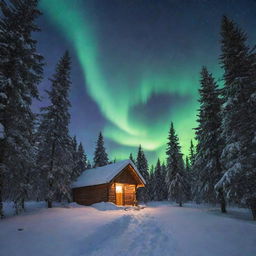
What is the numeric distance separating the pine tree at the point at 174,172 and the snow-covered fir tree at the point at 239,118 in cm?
1729

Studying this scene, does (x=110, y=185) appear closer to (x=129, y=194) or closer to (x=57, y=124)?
(x=129, y=194)

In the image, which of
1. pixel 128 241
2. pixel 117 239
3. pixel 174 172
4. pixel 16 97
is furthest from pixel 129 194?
pixel 16 97

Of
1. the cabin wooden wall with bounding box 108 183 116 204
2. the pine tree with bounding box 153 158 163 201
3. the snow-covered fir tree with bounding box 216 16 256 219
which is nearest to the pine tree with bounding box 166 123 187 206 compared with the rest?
the cabin wooden wall with bounding box 108 183 116 204

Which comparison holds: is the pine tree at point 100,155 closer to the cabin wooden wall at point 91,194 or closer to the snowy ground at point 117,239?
the cabin wooden wall at point 91,194

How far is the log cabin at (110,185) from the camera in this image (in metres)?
19.6

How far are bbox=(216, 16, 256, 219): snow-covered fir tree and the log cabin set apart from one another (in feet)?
39.1

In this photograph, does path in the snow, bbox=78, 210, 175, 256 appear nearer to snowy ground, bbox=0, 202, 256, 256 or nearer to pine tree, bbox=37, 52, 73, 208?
snowy ground, bbox=0, 202, 256, 256

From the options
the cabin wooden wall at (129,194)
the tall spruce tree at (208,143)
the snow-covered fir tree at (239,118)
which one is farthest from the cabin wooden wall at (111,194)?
the snow-covered fir tree at (239,118)

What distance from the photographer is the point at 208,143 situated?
17.8 meters

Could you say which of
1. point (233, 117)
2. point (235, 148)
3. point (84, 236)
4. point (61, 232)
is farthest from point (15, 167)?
point (233, 117)

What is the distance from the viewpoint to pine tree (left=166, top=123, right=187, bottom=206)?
95.1 feet

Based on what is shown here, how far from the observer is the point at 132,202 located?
2442 cm

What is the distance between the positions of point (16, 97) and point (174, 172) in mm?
26786

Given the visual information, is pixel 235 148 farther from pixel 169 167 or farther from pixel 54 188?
pixel 169 167
